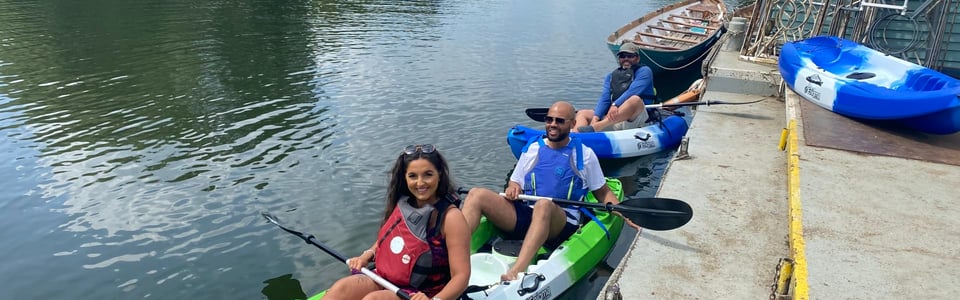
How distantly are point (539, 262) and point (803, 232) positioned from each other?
1808mm

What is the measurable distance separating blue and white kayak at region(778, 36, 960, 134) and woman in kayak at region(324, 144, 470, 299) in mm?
5116

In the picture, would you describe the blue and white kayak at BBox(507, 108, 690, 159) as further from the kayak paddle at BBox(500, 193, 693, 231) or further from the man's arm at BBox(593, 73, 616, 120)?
the kayak paddle at BBox(500, 193, 693, 231)

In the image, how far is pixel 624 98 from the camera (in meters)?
8.97

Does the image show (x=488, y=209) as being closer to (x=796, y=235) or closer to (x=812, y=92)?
(x=796, y=235)

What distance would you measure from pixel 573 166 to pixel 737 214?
1.34 m

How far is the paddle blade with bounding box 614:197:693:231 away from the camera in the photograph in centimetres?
476

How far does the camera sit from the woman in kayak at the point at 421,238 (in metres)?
3.61

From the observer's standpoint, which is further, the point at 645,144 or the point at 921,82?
the point at 645,144

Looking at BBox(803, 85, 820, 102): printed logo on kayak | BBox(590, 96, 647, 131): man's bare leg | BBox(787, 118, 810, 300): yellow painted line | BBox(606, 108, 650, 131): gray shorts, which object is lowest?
BBox(606, 108, 650, 131): gray shorts

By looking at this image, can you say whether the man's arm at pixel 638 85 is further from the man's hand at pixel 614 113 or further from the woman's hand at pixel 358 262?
the woman's hand at pixel 358 262

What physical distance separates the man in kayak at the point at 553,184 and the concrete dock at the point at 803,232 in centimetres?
69

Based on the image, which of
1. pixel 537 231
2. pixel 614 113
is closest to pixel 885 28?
pixel 614 113

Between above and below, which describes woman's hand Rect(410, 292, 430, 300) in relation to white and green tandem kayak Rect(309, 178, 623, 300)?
above

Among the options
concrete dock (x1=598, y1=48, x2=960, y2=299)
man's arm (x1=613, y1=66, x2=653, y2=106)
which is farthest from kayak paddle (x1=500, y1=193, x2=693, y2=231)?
man's arm (x1=613, y1=66, x2=653, y2=106)
